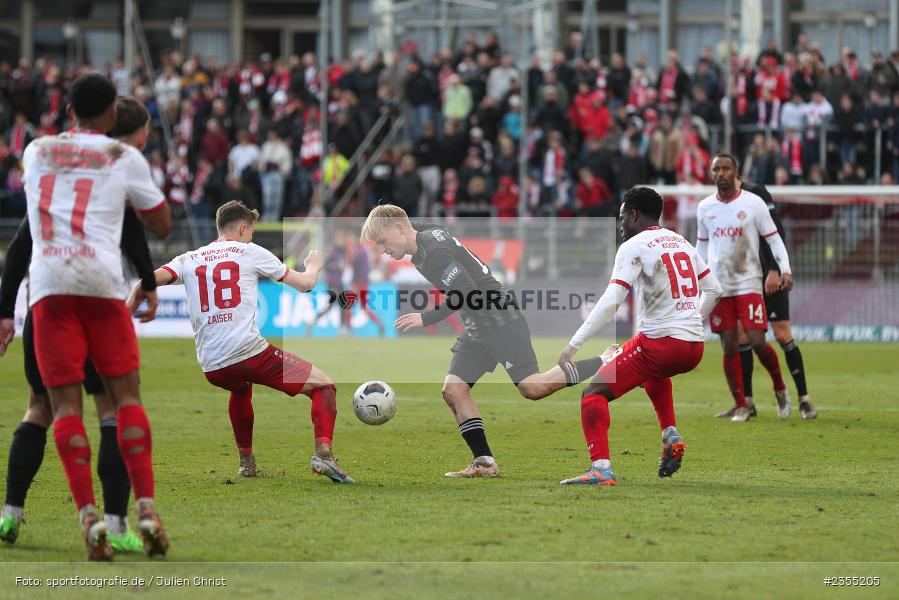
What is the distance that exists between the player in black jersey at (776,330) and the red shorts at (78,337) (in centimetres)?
813

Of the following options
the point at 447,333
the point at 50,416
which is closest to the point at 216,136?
the point at 447,333

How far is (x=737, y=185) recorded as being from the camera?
1339 centimetres

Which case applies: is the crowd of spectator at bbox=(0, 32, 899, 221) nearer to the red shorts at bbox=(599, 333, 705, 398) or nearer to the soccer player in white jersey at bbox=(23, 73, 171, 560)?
the red shorts at bbox=(599, 333, 705, 398)

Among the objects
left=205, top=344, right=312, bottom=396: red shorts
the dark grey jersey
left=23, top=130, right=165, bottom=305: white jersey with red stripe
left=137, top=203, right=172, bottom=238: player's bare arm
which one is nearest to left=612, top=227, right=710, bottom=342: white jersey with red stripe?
the dark grey jersey

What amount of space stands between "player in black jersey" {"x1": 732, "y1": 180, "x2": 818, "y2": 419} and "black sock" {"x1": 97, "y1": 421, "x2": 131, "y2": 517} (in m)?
7.94

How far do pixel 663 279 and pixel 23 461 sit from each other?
4.23m

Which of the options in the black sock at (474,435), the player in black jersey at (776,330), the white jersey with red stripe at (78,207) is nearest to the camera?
the white jersey with red stripe at (78,207)

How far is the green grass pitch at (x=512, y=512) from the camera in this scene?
6.28 meters

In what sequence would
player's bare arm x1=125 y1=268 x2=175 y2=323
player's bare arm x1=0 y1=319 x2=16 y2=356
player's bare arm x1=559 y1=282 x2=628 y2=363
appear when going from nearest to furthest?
player's bare arm x1=125 y1=268 x2=175 y2=323 < player's bare arm x1=0 y1=319 x2=16 y2=356 < player's bare arm x1=559 y1=282 x2=628 y2=363

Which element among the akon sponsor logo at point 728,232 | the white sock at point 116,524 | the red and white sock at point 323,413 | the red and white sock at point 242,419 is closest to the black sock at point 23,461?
the white sock at point 116,524

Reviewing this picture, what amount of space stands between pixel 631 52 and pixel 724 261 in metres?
26.4

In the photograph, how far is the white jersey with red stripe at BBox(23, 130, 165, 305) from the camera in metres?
6.62

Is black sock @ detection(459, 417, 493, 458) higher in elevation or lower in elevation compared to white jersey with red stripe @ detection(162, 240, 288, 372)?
lower

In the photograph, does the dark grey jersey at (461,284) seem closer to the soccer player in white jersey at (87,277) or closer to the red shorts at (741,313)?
the soccer player in white jersey at (87,277)
